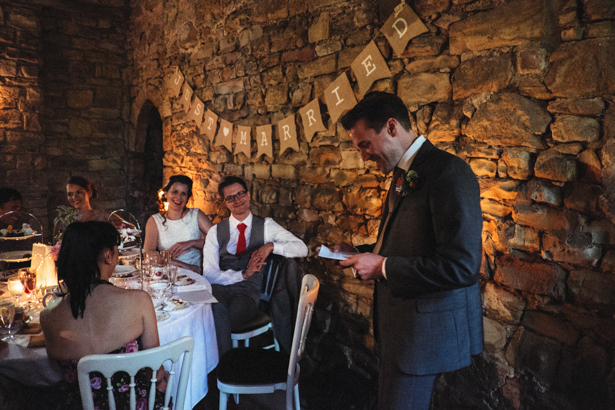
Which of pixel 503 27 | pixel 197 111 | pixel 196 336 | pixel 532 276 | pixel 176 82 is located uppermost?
pixel 176 82

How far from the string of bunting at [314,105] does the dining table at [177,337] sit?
1476 millimetres

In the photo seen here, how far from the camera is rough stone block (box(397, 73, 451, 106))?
2.34 metres

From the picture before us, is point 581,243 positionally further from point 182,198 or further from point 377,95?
point 182,198

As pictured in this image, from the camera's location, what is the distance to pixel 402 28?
2.46m

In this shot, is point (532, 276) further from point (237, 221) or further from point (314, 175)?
point (237, 221)

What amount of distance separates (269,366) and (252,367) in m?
0.10

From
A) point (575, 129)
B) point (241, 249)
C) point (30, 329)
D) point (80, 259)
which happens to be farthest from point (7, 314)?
point (575, 129)

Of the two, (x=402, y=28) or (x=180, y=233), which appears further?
(x=180, y=233)

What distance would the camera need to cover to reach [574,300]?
1.87 metres

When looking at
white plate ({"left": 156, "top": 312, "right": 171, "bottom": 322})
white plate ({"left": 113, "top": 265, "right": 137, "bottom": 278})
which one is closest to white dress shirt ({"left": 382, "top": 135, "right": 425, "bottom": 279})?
white plate ({"left": 156, "top": 312, "right": 171, "bottom": 322})

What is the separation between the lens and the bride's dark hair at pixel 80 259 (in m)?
1.56

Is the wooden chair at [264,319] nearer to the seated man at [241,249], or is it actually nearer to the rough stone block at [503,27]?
the seated man at [241,249]

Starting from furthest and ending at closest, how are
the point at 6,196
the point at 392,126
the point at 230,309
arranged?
the point at 6,196 < the point at 230,309 < the point at 392,126

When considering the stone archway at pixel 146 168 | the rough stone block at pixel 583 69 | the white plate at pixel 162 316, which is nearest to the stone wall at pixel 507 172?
the rough stone block at pixel 583 69
